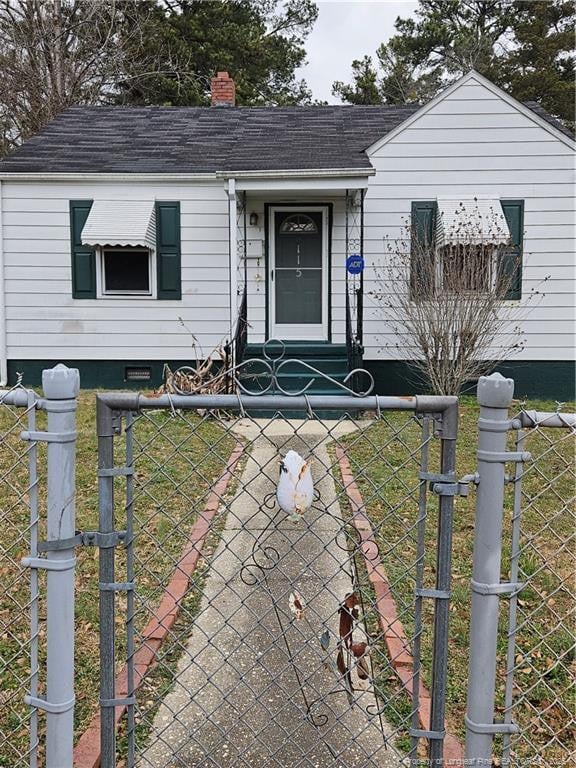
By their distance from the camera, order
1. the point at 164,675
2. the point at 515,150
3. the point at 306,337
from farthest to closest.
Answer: the point at 306,337 → the point at 515,150 → the point at 164,675

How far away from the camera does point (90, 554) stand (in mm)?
4039

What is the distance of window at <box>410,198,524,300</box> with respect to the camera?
8.23 metres

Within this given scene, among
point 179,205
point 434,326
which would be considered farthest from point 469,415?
point 179,205

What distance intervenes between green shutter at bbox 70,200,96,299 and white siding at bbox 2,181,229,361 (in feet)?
0.33

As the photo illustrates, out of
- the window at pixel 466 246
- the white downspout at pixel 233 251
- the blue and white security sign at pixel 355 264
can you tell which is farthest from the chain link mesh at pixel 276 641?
the blue and white security sign at pixel 355 264

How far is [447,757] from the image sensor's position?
7.44 feet

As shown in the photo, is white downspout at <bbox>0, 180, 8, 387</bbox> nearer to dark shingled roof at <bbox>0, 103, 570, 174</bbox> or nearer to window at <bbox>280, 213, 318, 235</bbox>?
dark shingled roof at <bbox>0, 103, 570, 174</bbox>

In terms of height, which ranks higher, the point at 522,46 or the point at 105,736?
the point at 522,46

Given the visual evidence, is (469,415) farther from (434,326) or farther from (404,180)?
(404,180)

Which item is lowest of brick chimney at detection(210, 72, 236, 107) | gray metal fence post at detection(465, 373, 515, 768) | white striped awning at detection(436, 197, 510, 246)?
gray metal fence post at detection(465, 373, 515, 768)

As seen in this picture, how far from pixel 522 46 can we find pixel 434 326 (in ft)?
62.7

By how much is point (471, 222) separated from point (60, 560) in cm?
831

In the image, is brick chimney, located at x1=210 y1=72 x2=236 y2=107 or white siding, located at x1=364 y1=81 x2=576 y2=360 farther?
brick chimney, located at x1=210 y1=72 x2=236 y2=107

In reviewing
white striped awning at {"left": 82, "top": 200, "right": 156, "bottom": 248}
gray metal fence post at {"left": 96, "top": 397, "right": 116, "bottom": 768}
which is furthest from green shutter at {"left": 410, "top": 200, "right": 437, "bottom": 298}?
gray metal fence post at {"left": 96, "top": 397, "right": 116, "bottom": 768}
